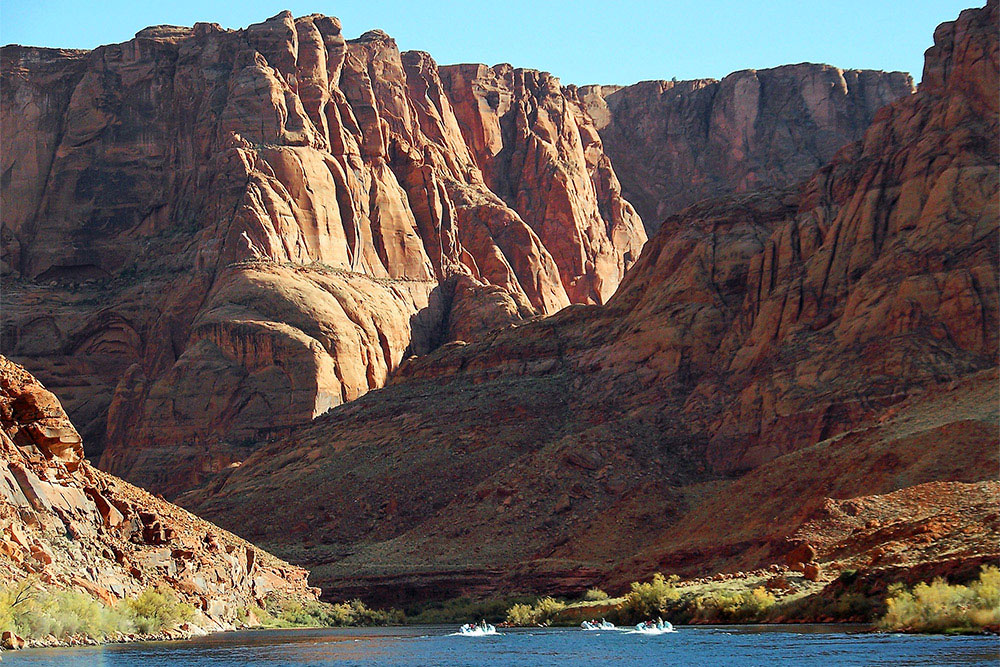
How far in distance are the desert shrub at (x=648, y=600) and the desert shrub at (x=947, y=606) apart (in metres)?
19.1

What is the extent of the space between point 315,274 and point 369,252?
39.4ft

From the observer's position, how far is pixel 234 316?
143 m

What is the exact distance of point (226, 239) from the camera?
154m

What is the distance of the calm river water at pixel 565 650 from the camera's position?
55.2 meters

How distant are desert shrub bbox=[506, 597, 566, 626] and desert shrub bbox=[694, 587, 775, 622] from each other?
13.0 m

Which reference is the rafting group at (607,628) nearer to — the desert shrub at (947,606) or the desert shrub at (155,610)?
the desert shrub at (947,606)

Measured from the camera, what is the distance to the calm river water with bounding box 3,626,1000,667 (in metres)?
55.2

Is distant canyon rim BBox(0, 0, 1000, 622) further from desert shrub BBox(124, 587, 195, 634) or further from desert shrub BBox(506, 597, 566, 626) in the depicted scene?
desert shrub BBox(124, 587, 195, 634)

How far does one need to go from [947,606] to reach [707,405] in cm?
6098

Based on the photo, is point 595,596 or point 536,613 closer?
point 536,613

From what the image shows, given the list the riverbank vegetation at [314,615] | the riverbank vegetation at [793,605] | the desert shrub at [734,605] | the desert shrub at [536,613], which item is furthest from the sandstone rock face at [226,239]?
the desert shrub at [734,605]

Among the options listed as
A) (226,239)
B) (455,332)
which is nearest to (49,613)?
(226,239)

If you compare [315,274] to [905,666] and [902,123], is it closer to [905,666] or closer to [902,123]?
[902,123]

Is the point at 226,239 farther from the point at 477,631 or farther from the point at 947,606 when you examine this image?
the point at 947,606
